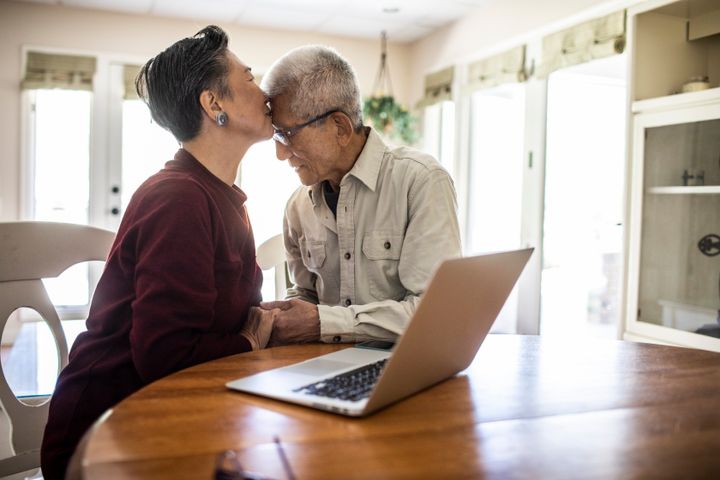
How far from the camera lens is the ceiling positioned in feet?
16.0

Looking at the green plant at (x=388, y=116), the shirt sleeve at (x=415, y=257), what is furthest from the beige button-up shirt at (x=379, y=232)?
the green plant at (x=388, y=116)

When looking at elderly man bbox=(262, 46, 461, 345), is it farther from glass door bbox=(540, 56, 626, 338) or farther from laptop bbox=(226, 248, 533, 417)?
glass door bbox=(540, 56, 626, 338)

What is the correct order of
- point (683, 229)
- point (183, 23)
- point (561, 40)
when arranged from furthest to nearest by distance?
point (183, 23), point (561, 40), point (683, 229)

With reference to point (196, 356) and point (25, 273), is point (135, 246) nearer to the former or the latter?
point (196, 356)

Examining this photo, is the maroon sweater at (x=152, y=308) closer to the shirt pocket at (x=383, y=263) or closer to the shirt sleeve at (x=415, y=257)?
the shirt sleeve at (x=415, y=257)

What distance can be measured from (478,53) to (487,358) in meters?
4.23

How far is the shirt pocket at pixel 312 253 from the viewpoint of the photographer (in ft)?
5.65

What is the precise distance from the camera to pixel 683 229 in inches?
121

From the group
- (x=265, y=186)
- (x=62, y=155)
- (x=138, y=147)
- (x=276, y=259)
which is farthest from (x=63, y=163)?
(x=276, y=259)

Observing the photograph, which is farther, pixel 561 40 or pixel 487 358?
pixel 561 40

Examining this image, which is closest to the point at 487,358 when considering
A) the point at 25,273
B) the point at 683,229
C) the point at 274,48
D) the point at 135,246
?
the point at 135,246

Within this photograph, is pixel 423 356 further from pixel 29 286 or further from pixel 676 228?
pixel 676 228

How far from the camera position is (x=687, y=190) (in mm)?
3012

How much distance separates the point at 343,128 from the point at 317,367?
77cm
